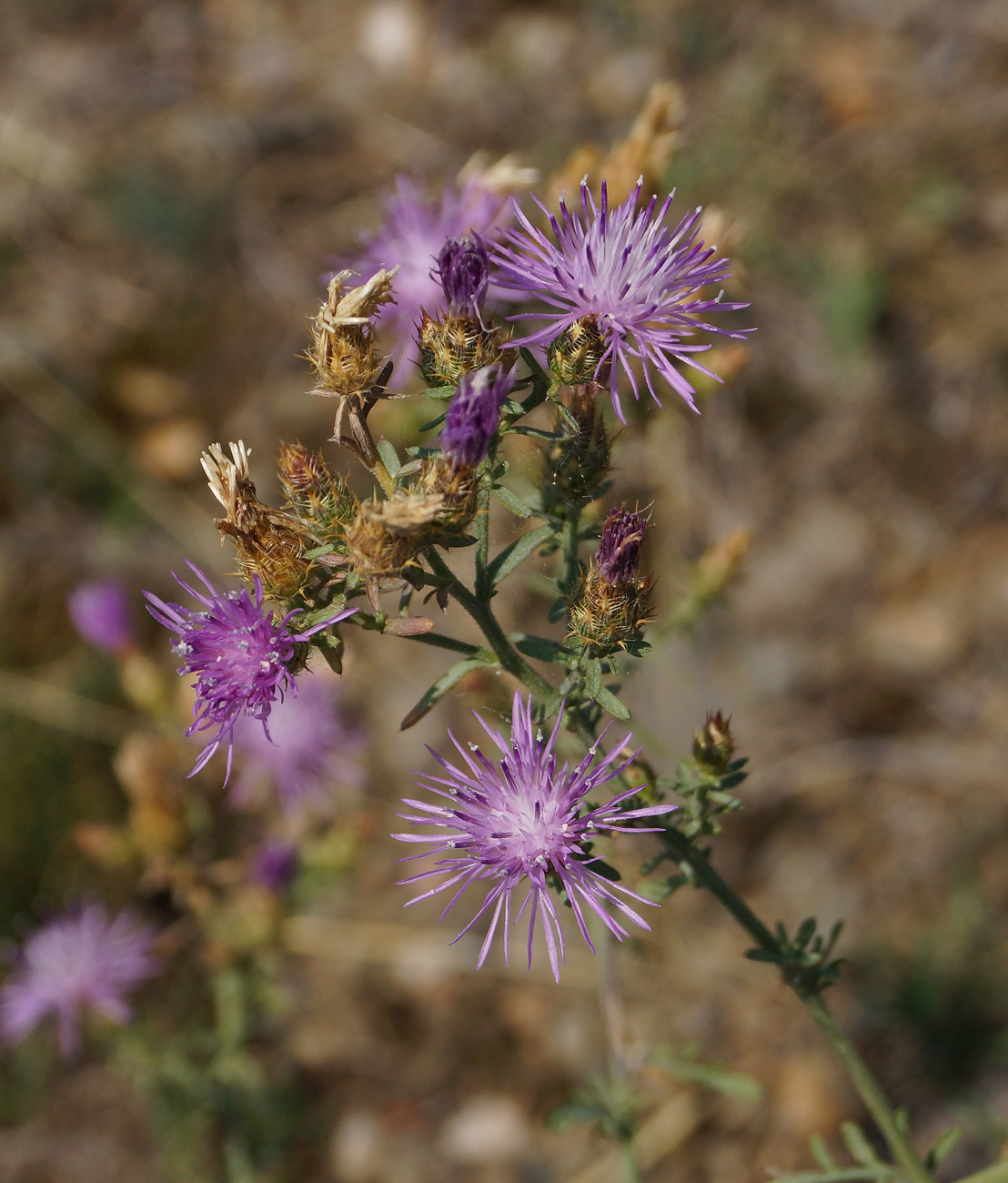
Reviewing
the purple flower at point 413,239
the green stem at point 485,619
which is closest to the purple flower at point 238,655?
the green stem at point 485,619

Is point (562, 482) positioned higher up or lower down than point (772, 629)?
lower down

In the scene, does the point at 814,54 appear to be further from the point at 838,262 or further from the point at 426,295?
the point at 426,295

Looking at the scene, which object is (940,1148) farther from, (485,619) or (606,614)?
(485,619)

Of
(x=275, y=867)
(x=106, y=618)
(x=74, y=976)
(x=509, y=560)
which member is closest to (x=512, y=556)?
(x=509, y=560)

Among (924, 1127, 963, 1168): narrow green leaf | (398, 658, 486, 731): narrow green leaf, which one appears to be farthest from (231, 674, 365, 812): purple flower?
(924, 1127, 963, 1168): narrow green leaf

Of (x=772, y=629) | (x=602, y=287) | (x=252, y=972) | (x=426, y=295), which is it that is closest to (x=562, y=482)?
(x=602, y=287)

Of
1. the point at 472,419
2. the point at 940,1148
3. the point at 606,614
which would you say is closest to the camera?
the point at 472,419
